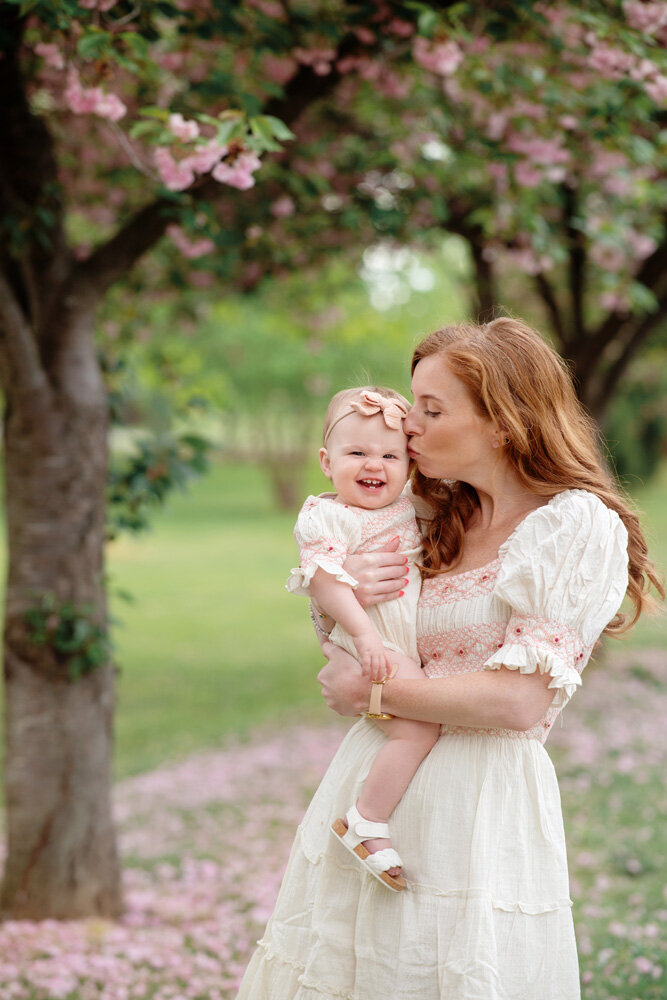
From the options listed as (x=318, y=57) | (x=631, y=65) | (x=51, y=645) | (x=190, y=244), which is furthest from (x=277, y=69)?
(x=51, y=645)

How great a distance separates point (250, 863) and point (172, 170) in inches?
146

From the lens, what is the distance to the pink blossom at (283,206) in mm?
5473

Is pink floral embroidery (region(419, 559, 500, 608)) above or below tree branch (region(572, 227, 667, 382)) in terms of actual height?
above

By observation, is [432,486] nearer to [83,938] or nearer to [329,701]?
[329,701]

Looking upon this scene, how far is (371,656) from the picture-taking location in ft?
6.75

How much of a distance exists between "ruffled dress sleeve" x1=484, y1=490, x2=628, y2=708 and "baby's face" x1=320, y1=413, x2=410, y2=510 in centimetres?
34

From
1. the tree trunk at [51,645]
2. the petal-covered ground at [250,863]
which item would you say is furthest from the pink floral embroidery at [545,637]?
the tree trunk at [51,645]

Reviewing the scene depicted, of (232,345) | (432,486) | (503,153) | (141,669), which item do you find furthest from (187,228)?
(232,345)

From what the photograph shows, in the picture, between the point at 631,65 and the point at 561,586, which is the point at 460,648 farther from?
the point at 631,65

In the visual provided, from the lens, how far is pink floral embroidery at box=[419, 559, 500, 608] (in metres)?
2.09

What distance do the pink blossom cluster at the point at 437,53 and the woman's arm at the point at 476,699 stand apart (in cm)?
248

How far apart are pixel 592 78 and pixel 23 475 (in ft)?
11.3

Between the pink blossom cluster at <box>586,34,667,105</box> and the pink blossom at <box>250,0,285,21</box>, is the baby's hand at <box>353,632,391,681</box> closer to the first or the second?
the pink blossom cluster at <box>586,34,667,105</box>

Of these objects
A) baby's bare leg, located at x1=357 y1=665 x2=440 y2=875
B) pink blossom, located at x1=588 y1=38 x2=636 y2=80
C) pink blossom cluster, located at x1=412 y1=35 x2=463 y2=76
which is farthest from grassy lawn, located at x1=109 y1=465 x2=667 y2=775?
pink blossom cluster, located at x1=412 y1=35 x2=463 y2=76
